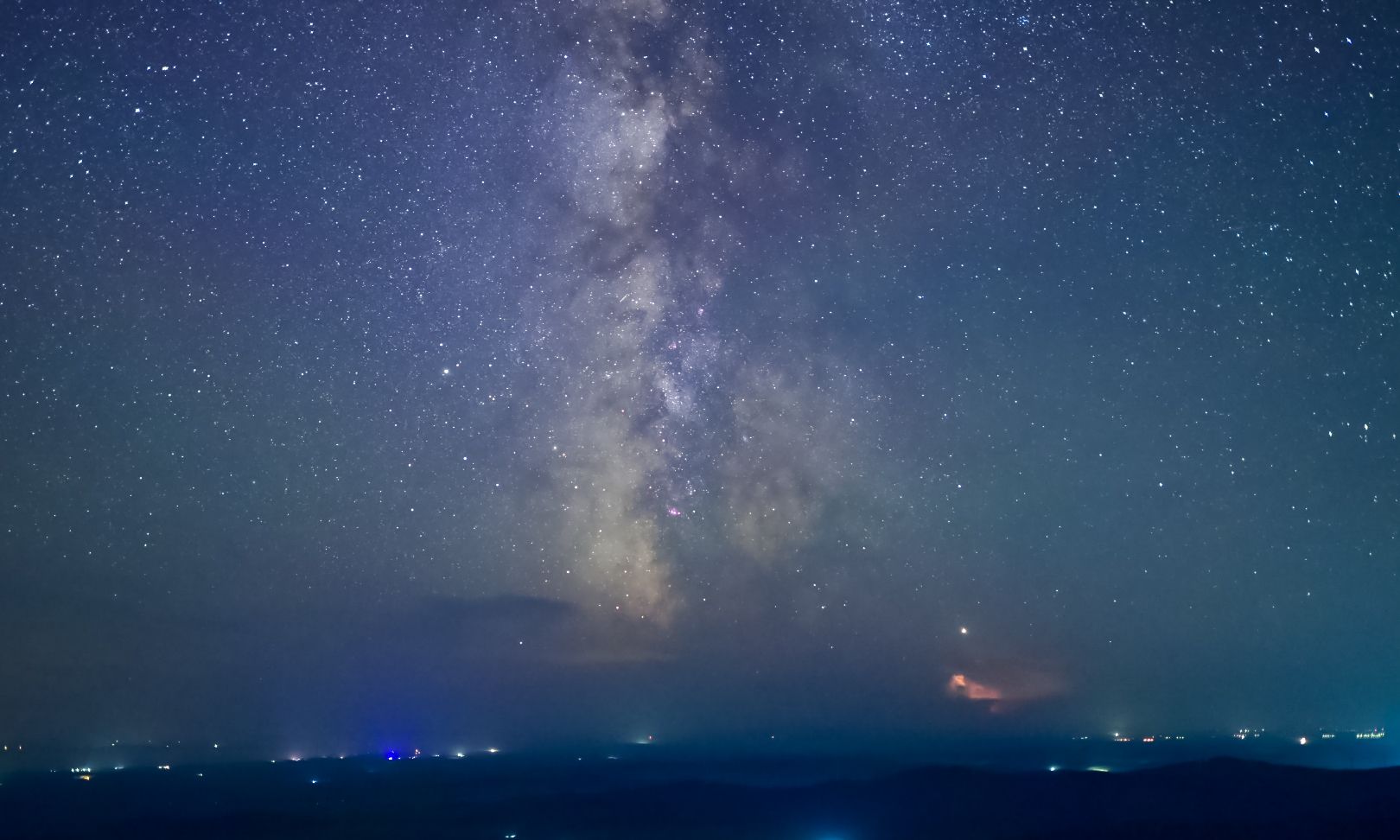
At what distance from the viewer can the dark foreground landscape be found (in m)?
38.0

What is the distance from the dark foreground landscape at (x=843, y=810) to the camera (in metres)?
38.0

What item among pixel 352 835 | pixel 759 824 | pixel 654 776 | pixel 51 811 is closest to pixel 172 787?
pixel 51 811

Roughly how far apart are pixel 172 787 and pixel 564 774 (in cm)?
4439

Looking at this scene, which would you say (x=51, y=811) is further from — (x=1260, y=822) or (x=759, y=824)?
(x=1260, y=822)

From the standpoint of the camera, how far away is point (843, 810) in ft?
156

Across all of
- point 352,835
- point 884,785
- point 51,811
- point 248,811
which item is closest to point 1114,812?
point 884,785

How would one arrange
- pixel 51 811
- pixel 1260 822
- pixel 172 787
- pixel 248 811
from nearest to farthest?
pixel 1260 822 → pixel 248 811 → pixel 51 811 → pixel 172 787

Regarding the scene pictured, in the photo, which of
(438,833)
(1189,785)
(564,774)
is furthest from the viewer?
(564,774)

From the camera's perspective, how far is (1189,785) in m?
43.7

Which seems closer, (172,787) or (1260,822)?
(1260,822)

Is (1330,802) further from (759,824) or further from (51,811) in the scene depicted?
(51,811)

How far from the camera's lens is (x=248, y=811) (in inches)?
2391

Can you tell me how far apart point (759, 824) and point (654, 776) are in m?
57.5

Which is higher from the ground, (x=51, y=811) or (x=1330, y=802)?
(x=1330, y=802)
